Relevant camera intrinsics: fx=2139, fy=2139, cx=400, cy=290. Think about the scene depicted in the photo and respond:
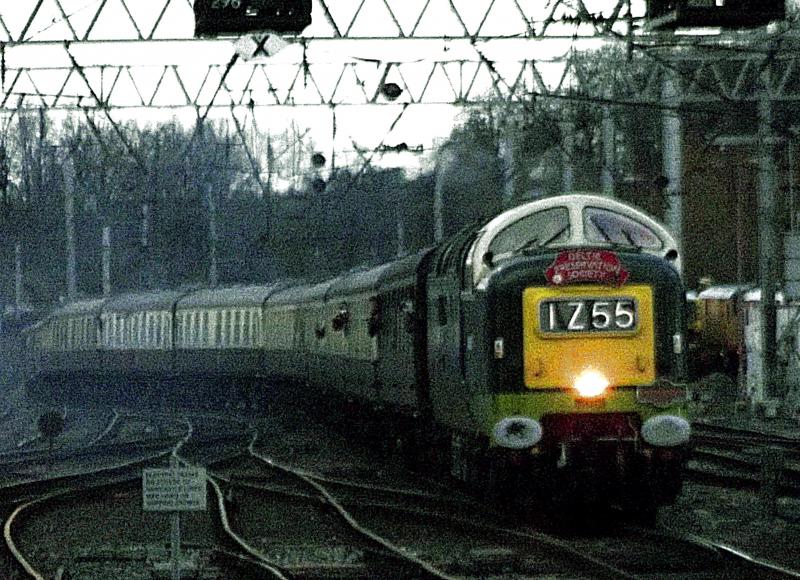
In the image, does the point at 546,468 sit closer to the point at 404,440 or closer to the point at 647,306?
the point at 647,306

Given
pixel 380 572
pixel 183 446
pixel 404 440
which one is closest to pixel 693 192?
pixel 183 446

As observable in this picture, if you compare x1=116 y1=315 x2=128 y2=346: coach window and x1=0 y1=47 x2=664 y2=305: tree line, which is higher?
x1=0 y1=47 x2=664 y2=305: tree line

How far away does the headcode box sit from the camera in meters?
13.6

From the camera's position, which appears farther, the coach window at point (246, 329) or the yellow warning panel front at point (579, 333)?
the coach window at point (246, 329)

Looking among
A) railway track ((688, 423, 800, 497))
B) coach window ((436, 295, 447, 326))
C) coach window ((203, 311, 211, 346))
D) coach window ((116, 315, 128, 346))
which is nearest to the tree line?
coach window ((116, 315, 128, 346))

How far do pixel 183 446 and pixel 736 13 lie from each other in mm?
15544

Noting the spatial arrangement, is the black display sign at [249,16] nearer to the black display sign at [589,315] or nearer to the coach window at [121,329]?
the black display sign at [589,315]

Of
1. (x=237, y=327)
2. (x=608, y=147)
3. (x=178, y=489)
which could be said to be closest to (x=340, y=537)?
(x=178, y=489)

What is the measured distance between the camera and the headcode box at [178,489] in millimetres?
13555

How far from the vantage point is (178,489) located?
1355cm

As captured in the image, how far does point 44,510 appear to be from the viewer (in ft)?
74.2

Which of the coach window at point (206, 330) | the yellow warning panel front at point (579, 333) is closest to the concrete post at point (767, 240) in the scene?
the coach window at point (206, 330)

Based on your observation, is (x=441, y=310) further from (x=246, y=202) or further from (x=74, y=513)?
(x=246, y=202)

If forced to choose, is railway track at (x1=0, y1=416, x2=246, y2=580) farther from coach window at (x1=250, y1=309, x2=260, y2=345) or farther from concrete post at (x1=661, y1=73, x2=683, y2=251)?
coach window at (x1=250, y1=309, x2=260, y2=345)
